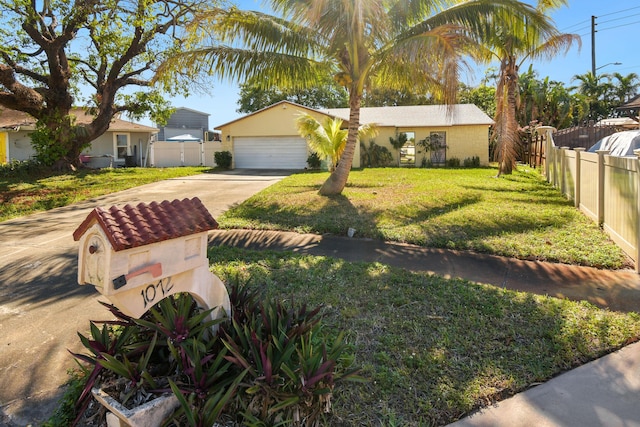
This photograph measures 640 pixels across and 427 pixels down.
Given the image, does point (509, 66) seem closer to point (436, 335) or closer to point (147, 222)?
point (436, 335)

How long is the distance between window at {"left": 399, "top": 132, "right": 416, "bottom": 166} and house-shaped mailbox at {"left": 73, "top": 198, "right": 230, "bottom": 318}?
23.4 m

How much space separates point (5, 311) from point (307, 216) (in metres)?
5.71

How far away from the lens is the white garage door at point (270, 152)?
24.9 m

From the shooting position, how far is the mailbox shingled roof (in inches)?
97.8

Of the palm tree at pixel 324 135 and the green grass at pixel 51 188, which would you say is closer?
the green grass at pixel 51 188

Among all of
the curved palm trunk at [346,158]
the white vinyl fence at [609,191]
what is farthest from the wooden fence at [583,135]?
the curved palm trunk at [346,158]

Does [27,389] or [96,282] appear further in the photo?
[27,389]

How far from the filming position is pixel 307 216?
370 inches

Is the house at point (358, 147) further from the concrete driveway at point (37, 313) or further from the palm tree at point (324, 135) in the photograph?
the concrete driveway at point (37, 313)

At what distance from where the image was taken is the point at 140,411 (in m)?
2.57

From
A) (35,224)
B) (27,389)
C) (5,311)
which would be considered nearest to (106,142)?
(35,224)

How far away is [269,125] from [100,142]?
11.2 metres

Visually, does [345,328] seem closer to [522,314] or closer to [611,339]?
[522,314]

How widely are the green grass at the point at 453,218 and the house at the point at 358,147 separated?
10936 millimetres
